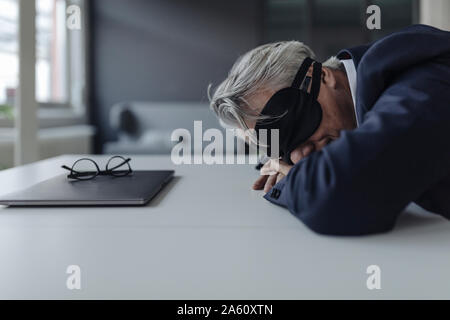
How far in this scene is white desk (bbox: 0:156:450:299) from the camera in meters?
0.47

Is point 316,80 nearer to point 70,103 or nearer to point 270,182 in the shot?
point 270,182

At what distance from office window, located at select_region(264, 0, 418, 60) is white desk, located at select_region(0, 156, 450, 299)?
511 centimetres

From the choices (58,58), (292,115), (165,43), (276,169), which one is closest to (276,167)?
(276,169)

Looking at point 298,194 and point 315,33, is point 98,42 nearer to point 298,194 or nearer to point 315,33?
point 315,33

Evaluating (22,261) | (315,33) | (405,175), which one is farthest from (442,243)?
(315,33)

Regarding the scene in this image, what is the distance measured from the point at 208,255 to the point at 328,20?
558 cm

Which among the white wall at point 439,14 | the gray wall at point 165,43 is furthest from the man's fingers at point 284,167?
the gray wall at point 165,43

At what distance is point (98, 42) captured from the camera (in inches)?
213

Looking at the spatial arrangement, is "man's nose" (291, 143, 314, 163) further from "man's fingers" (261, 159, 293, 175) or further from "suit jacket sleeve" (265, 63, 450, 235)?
"suit jacket sleeve" (265, 63, 450, 235)

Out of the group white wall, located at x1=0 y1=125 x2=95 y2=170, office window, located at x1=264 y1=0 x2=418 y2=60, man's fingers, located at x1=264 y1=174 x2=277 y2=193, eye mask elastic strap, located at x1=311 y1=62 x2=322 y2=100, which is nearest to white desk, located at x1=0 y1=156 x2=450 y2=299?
man's fingers, located at x1=264 y1=174 x2=277 y2=193

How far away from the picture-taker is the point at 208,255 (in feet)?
1.86

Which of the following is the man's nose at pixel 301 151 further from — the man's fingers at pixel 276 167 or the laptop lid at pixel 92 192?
the laptop lid at pixel 92 192
